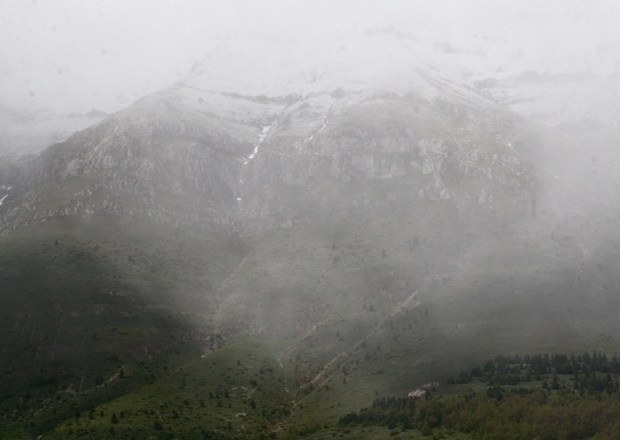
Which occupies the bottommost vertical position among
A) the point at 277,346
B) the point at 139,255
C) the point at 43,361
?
the point at 277,346

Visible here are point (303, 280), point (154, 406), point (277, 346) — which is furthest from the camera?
point (303, 280)

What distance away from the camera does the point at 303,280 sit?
176875 mm

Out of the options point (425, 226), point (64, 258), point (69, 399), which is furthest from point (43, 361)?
point (425, 226)

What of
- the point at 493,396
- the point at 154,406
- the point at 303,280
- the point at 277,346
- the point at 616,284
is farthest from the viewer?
the point at 303,280

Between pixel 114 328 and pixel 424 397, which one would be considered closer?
pixel 424 397

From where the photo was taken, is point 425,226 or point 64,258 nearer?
point 64,258

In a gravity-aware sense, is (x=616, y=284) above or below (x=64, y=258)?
below

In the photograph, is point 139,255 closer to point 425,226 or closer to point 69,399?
point 69,399

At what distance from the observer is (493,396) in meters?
102

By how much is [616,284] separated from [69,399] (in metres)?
150

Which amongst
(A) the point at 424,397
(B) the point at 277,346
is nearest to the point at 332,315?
(B) the point at 277,346

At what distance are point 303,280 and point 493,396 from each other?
83850mm

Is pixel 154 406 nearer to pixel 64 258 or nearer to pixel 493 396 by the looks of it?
pixel 493 396

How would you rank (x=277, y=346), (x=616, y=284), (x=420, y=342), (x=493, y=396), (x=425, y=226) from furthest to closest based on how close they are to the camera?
(x=425, y=226) → (x=616, y=284) → (x=277, y=346) → (x=420, y=342) → (x=493, y=396)
